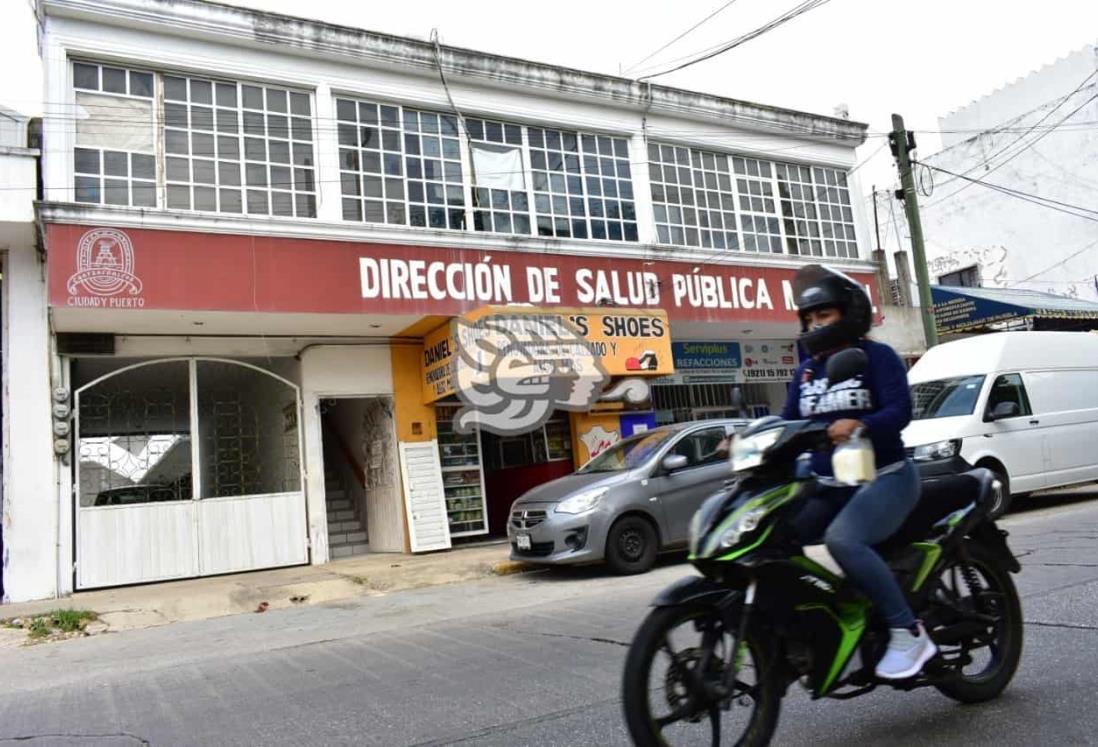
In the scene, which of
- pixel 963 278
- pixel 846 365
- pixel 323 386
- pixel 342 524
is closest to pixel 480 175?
pixel 323 386

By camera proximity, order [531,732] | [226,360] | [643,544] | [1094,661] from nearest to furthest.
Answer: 1. [531,732]
2. [1094,661]
3. [643,544]
4. [226,360]

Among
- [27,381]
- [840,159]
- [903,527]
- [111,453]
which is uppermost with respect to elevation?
[840,159]

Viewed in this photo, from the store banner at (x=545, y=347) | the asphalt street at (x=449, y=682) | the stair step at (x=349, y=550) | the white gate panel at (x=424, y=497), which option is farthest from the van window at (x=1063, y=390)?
the stair step at (x=349, y=550)

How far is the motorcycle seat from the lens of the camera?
339cm

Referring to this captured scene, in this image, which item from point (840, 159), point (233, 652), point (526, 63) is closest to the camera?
point (233, 652)

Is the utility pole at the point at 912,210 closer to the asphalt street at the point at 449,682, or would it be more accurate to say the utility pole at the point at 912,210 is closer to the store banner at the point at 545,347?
the store banner at the point at 545,347

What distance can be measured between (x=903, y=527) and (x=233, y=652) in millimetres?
5303

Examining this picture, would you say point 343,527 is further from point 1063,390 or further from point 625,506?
point 1063,390

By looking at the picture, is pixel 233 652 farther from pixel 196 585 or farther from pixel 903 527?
pixel 903 527

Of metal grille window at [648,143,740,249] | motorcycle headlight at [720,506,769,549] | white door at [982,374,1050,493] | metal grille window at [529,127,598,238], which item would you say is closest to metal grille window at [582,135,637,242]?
metal grille window at [529,127,598,238]

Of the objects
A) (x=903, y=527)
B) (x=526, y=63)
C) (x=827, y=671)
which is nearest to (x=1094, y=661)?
(x=903, y=527)

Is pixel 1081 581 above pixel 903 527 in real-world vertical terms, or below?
below

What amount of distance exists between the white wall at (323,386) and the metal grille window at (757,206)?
7.40 m

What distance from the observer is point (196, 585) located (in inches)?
406
